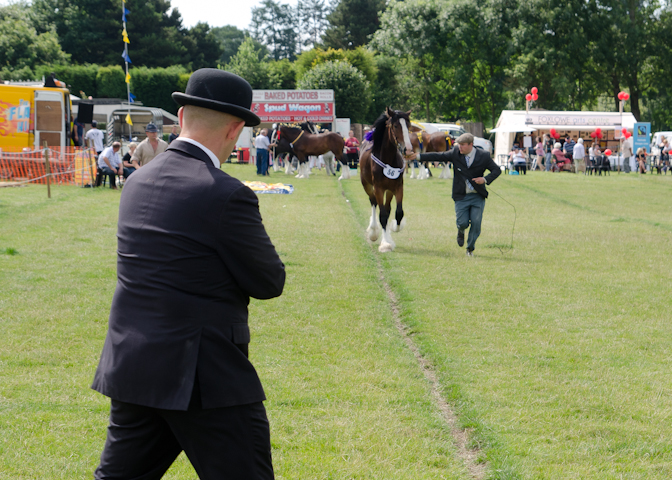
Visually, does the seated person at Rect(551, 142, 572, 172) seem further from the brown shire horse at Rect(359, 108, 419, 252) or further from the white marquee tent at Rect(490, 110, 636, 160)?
the brown shire horse at Rect(359, 108, 419, 252)

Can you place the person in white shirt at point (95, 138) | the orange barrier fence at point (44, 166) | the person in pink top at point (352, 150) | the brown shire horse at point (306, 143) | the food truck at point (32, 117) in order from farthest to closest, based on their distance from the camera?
the person in pink top at point (352, 150) → the brown shire horse at point (306, 143) → the person in white shirt at point (95, 138) → the food truck at point (32, 117) → the orange barrier fence at point (44, 166)

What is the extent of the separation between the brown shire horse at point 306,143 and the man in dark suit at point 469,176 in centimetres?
1684

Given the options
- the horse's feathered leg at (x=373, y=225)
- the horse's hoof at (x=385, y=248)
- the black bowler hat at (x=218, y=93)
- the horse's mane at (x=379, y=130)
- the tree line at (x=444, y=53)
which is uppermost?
the tree line at (x=444, y=53)

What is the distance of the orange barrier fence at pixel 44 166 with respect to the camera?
74.7 feet

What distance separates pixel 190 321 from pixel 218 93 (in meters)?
0.81

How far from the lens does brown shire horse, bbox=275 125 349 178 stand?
92.2 ft

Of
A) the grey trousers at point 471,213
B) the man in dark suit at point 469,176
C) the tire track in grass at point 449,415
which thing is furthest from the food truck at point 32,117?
the tire track in grass at point 449,415

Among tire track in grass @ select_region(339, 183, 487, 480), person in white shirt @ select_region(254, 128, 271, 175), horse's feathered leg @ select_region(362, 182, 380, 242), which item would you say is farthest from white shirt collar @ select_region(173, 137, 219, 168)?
person in white shirt @ select_region(254, 128, 271, 175)

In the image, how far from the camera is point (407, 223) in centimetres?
1592

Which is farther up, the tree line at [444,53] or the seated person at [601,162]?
the tree line at [444,53]

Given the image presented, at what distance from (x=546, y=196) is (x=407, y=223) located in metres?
9.26

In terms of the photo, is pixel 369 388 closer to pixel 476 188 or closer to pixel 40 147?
pixel 476 188

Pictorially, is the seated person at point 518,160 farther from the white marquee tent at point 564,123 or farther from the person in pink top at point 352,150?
the person in pink top at point 352,150

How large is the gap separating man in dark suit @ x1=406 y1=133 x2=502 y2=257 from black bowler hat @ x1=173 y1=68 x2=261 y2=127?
8.52m
